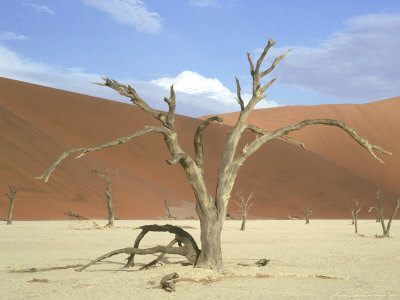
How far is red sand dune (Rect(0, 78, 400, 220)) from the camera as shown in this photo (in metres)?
39.4

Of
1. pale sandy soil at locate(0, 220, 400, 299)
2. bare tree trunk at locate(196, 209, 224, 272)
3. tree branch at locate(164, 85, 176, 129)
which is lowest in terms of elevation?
pale sandy soil at locate(0, 220, 400, 299)

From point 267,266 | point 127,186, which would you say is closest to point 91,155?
point 127,186

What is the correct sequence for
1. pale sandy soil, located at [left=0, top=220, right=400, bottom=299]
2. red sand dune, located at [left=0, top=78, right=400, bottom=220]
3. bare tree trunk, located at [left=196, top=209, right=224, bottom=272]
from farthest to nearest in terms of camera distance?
1. red sand dune, located at [left=0, top=78, right=400, bottom=220]
2. bare tree trunk, located at [left=196, top=209, right=224, bottom=272]
3. pale sandy soil, located at [left=0, top=220, right=400, bottom=299]

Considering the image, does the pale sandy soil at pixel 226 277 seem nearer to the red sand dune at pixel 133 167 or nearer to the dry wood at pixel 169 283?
the dry wood at pixel 169 283

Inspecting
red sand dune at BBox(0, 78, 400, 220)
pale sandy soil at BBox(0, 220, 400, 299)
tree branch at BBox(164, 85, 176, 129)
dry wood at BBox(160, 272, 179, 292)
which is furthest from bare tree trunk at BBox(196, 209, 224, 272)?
red sand dune at BBox(0, 78, 400, 220)

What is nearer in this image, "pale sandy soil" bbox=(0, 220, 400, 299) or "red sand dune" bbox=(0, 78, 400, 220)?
"pale sandy soil" bbox=(0, 220, 400, 299)

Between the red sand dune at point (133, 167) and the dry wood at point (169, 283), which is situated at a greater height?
the red sand dune at point (133, 167)

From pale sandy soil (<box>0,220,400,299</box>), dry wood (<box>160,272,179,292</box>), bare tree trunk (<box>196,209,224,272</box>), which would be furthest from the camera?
bare tree trunk (<box>196,209,224,272</box>)

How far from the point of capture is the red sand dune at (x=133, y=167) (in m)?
39.4

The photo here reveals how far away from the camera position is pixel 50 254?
1334 centimetres

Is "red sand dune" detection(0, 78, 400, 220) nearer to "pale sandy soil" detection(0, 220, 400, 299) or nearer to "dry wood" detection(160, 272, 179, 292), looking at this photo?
"pale sandy soil" detection(0, 220, 400, 299)

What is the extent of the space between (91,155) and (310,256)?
136 ft

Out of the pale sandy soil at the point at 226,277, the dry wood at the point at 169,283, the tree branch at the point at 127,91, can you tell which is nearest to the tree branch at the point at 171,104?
the tree branch at the point at 127,91

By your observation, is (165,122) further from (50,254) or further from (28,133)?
(28,133)
